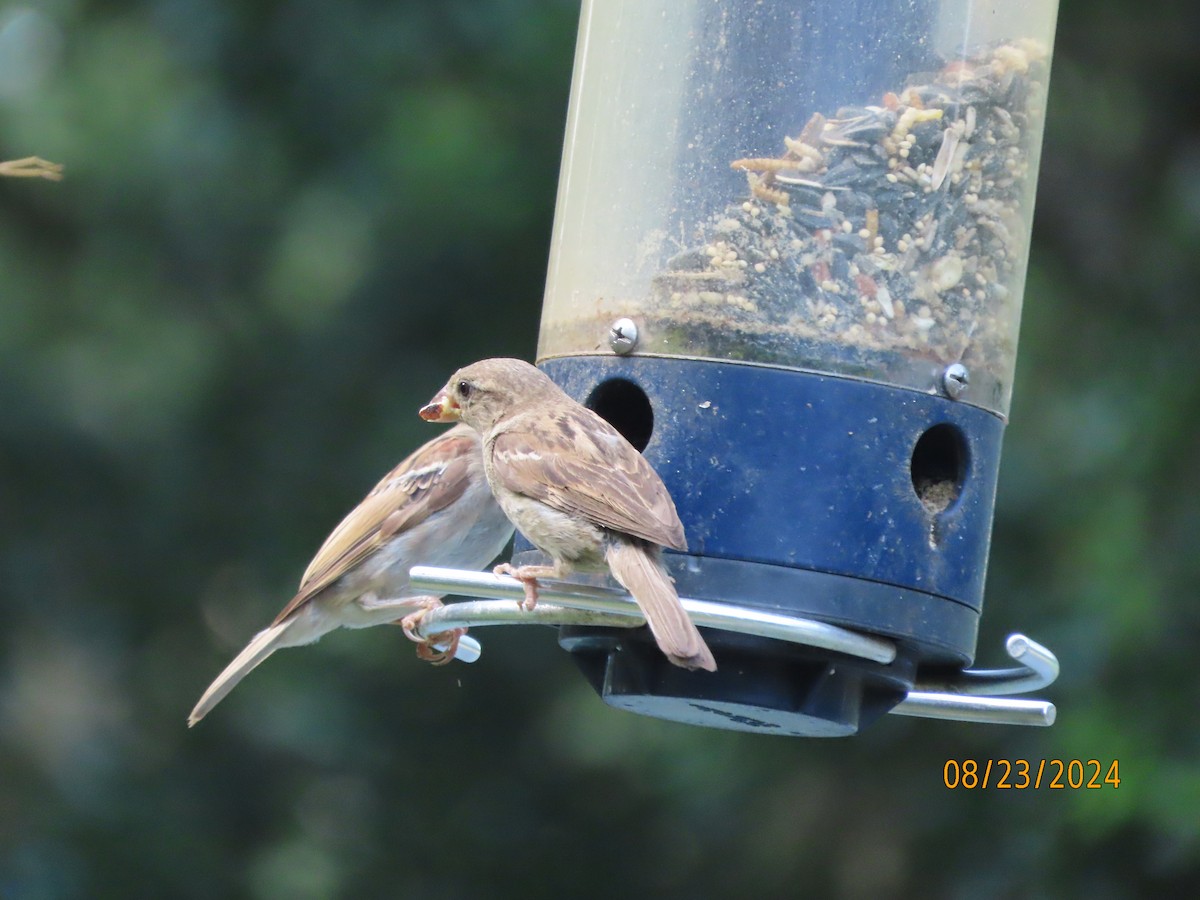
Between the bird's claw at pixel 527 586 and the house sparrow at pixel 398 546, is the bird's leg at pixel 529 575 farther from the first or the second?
the house sparrow at pixel 398 546

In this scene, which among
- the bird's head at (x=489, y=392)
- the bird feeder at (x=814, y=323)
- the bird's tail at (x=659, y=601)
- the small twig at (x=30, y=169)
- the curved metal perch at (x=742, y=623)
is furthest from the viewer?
the bird's head at (x=489, y=392)

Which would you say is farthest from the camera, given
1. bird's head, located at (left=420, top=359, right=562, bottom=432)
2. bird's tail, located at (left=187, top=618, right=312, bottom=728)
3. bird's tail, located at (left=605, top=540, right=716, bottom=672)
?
bird's tail, located at (left=187, top=618, right=312, bottom=728)

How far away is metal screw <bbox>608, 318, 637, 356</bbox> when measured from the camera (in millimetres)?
4422

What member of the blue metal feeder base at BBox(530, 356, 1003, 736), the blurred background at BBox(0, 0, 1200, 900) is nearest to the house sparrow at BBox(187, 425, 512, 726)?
the blue metal feeder base at BBox(530, 356, 1003, 736)

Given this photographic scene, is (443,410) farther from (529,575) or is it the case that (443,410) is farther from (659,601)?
(659,601)

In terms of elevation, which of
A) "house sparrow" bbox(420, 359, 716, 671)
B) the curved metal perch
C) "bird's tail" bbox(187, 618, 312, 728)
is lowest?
"bird's tail" bbox(187, 618, 312, 728)

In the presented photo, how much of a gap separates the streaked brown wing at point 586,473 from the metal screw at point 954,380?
2.17 feet

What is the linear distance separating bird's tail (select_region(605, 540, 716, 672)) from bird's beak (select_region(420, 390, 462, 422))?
42.0 inches

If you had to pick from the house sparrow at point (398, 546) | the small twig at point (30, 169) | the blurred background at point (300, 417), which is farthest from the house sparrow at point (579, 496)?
the blurred background at point (300, 417)

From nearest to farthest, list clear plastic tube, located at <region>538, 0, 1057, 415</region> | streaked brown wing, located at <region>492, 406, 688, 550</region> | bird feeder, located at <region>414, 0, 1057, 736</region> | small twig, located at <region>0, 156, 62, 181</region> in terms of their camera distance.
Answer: small twig, located at <region>0, 156, 62, 181</region> < streaked brown wing, located at <region>492, 406, 688, 550</region> < bird feeder, located at <region>414, 0, 1057, 736</region> < clear plastic tube, located at <region>538, 0, 1057, 415</region>

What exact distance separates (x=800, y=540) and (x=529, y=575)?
0.57 meters

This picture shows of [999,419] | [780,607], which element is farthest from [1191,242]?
[780,607]

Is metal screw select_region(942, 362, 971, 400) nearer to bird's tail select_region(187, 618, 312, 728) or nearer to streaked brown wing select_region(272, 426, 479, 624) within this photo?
streaked brown wing select_region(272, 426, 479, 624)

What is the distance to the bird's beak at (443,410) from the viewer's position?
16.7 feet
